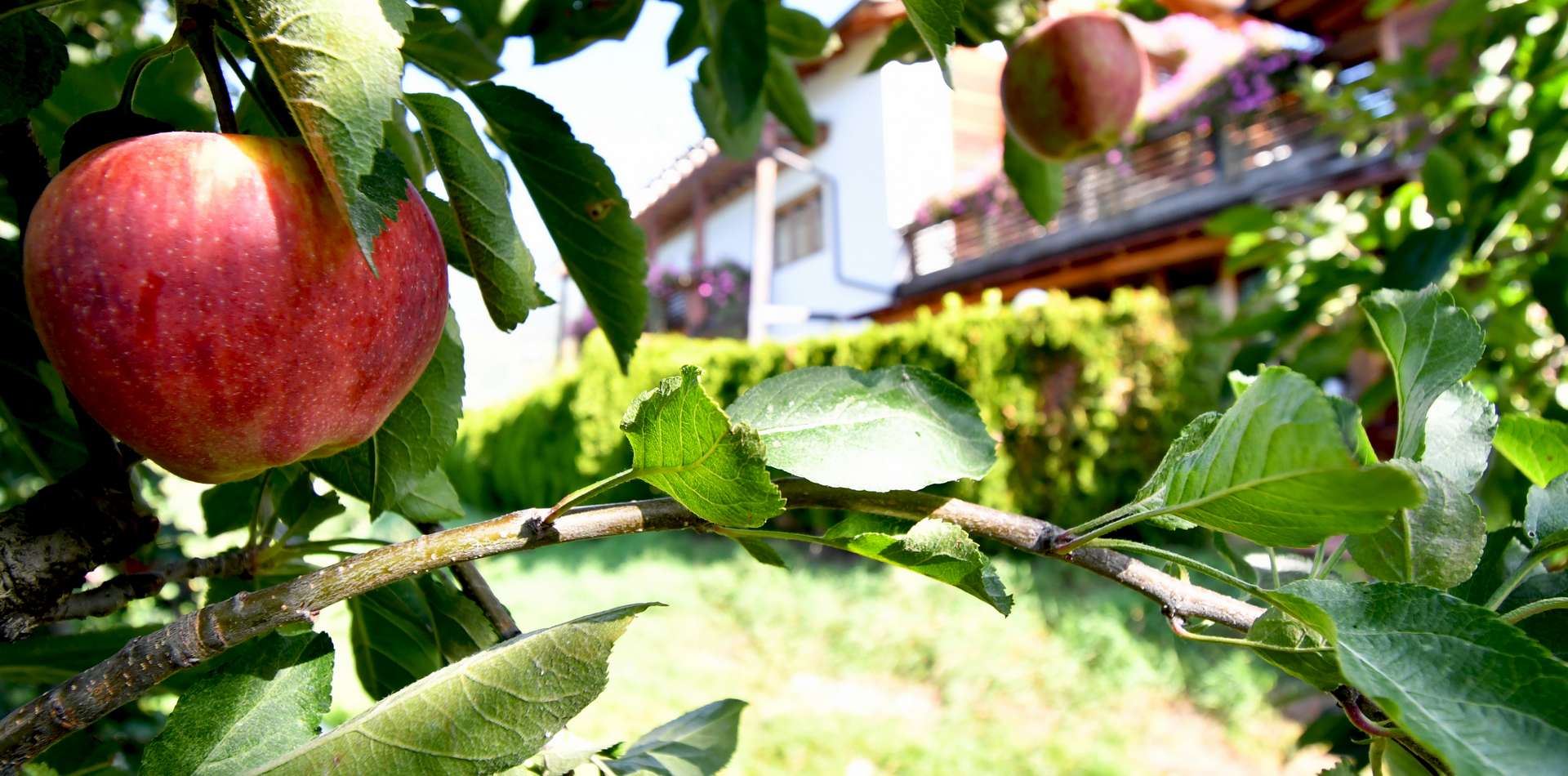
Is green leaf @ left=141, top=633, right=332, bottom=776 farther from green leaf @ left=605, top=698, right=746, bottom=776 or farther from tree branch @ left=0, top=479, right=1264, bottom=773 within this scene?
green leaf @ left=605, top=698, right=746, bottom=776

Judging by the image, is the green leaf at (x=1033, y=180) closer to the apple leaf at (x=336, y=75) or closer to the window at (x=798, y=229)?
the apple leaf at (x=336, y=75)

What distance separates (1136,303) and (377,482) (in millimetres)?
4801

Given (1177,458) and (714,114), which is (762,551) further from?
(714,114)

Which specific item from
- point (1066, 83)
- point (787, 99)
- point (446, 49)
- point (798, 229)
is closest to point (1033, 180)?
point (1066, 83)

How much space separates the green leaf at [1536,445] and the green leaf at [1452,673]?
17 cm

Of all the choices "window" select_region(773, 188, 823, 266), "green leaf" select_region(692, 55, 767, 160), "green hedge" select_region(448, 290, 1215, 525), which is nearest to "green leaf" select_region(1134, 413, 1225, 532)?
"green leaf" select_region(692, 55, 767, 160)

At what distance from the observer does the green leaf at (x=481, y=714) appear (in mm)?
349

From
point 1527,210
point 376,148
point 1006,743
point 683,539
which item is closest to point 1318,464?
point 376,148

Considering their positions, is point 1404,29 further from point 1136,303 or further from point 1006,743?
point 1006,743

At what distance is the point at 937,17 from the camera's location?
0.43 meters

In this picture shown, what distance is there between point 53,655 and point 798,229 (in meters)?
11.8

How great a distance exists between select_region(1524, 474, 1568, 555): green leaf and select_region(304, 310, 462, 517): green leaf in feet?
1.65

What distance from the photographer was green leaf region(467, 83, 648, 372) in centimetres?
56

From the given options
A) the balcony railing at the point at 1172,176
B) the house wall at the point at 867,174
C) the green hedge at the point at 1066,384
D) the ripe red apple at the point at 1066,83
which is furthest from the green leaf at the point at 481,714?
the house wall at the point at 867,174
